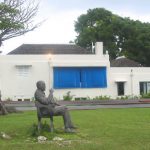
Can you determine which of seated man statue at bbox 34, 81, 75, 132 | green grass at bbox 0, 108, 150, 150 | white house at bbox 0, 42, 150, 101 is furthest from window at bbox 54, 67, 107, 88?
seated man statue at bbox 34, 81, 75, 132

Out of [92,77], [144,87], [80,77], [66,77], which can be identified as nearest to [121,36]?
[144,87]

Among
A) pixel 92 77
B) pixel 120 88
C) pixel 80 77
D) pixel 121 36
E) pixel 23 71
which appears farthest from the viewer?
pixel 121 36

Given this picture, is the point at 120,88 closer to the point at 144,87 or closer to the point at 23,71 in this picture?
the point at 144,87

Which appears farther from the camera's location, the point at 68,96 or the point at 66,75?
the point at 66,75

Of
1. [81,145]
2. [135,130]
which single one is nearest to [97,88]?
[135,130]

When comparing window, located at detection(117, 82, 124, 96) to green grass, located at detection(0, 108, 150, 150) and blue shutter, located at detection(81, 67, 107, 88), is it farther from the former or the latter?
green grass, located at detection(0, 108, 150, 150)

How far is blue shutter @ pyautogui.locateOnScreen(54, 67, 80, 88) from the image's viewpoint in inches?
1911

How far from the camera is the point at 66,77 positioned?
1928 inches

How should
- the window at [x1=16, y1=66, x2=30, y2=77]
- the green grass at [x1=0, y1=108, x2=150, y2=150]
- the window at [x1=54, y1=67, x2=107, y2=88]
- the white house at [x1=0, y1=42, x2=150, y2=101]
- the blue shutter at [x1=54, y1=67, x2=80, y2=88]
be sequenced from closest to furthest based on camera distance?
the green grass at [x1=0, y1=108, x2=150, y2=150], the white house at [x1=0, y1=42, x2=150, y2=101], the window at [x1=16, y1=66, x2=30, y2=77], the blue shutter at [x1=54, y1=67, x2=80, y2=88], the window at [x1=54, y1=67, x2=107, y2=88]

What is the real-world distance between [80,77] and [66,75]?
1.55 meters

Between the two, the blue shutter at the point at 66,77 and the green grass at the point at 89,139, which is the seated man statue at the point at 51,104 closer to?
the green grass at the point at 89,139

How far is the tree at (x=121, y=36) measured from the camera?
7138cm

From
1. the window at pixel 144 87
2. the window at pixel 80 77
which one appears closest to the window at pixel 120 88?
the window at pixel 80 77

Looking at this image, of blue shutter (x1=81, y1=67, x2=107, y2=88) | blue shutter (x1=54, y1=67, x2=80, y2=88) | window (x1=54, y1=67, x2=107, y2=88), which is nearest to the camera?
blue shutter (x1=54, y1=67, x2=80, y2=88)
